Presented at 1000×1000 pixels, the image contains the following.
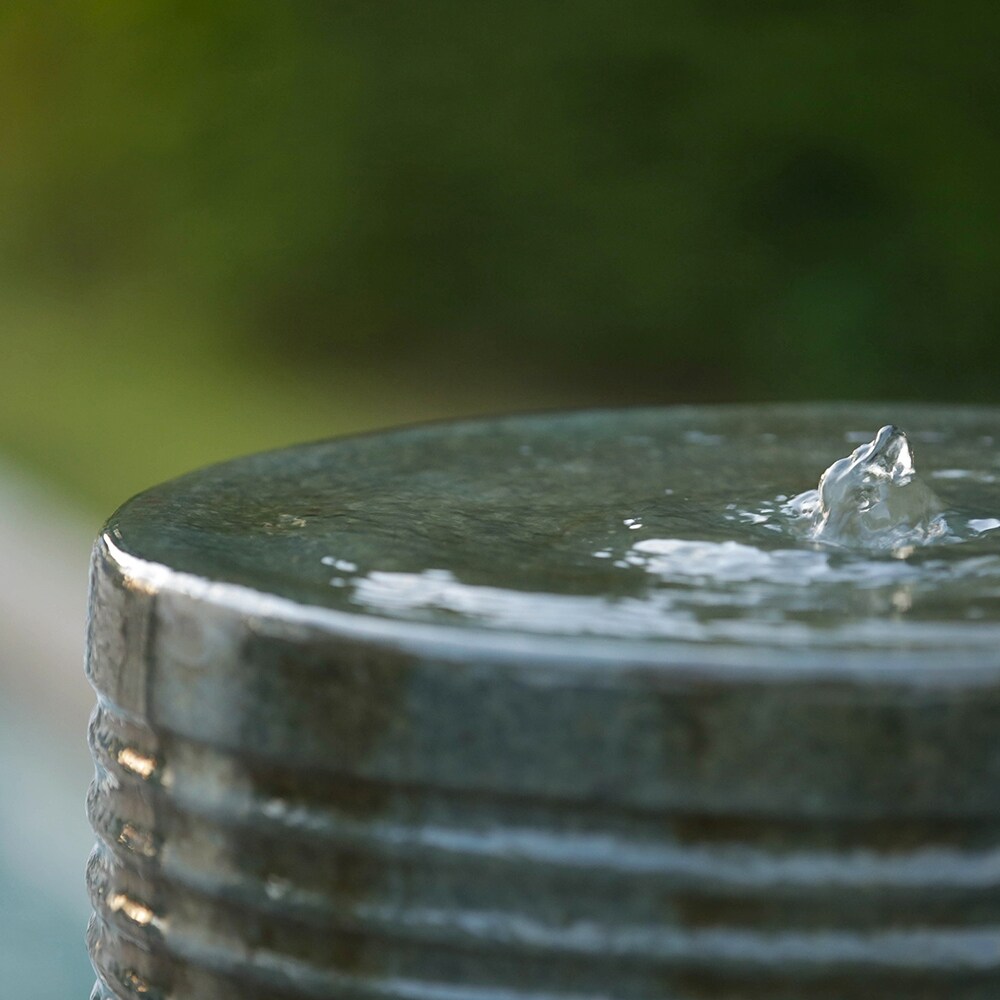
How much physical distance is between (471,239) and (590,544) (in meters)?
7.89

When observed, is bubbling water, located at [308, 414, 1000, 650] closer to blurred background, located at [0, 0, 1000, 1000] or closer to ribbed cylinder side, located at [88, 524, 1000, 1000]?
ribbed cylinder side, located at [88, 524, 1000, 1000]

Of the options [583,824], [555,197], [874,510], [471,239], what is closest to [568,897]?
[583,824]

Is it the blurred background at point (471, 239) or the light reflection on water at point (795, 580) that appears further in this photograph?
the blurred background at point (471, 239)

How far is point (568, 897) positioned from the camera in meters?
0.80

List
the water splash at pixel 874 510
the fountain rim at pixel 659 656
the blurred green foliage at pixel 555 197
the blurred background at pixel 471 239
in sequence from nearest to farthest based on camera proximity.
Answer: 1. the fountain rim at pixel 659 656
2. the water splash at pixel 874 510
3. the blurred background at pixel 471 239
4. the blurred green foliage at pixel 555 197

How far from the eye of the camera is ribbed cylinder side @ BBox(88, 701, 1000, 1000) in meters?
0.78

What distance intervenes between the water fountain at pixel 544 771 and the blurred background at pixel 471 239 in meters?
4.46

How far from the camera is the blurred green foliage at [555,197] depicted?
7.55 m

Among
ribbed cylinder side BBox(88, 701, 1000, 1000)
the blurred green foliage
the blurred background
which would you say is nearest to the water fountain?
ribbed cylinder side BBox(88, 701, 1000, 1000)

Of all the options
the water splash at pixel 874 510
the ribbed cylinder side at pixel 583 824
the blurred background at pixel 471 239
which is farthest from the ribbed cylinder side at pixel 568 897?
the blurred background at pixel 471 239

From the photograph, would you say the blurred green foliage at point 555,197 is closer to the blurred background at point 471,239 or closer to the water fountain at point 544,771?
the blurred background at point 471,239

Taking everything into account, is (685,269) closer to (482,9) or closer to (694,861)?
(482,9)

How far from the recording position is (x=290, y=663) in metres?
0.84

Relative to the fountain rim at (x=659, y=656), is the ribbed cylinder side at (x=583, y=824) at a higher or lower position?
lower
